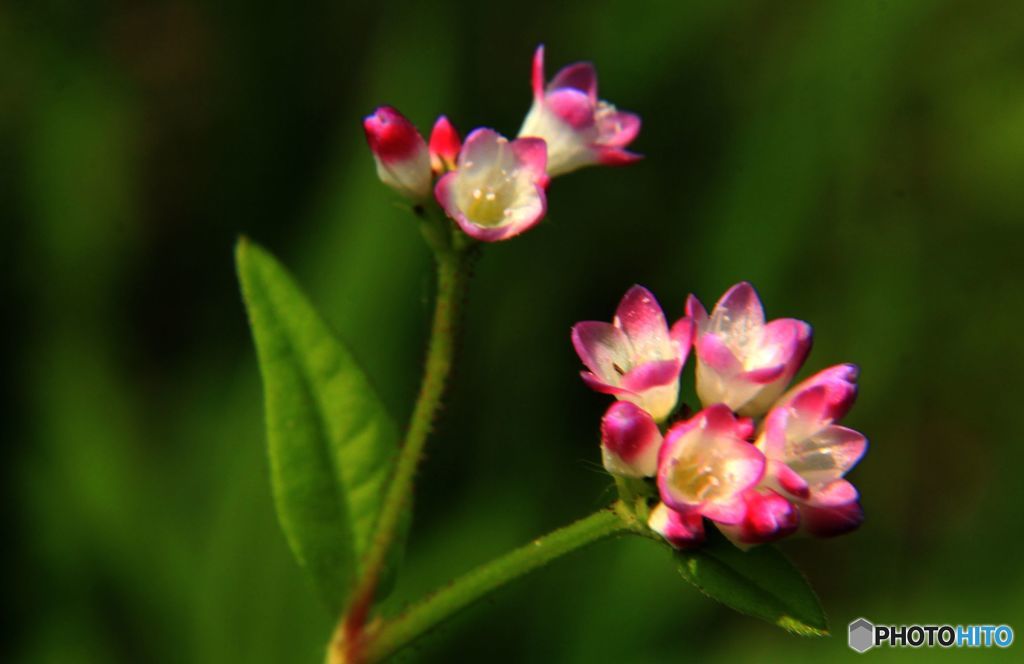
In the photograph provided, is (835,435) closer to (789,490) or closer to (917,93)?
(789,490)

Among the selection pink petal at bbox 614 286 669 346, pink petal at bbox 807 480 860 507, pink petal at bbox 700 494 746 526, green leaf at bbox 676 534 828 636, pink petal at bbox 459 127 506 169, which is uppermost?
pink petal at bbox 459 127 506 169

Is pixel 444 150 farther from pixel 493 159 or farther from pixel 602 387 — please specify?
pixel 602 387

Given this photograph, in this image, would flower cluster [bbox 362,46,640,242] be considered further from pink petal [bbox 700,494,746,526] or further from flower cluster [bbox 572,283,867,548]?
pink petal [bbox 700,494,746,526]

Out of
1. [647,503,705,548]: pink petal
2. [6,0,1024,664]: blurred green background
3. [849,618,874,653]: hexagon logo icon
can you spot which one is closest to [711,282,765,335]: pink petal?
[647,503,705,548]: pink petal

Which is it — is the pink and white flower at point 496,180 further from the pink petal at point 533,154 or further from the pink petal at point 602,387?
the pink petal at point 602,387

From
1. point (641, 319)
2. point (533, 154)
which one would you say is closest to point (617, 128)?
point (533, 154)

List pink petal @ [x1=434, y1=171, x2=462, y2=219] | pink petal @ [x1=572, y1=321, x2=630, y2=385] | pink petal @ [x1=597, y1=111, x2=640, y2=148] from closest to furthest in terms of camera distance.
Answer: pink petal @ [x1=572, y1=321, x2=630, y2=385]
pink petal @ [x1=434, y1=171, x2=462, y2=219]
pink petal @ [x1=597, y1=111, x2=640, y2=148]
